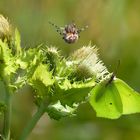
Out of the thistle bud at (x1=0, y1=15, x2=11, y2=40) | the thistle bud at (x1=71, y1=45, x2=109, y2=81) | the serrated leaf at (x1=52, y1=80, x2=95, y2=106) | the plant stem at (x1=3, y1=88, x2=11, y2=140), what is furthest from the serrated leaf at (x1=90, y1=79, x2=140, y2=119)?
the thistle bud at (x1=0, y1=15, x2=11, y2=40)

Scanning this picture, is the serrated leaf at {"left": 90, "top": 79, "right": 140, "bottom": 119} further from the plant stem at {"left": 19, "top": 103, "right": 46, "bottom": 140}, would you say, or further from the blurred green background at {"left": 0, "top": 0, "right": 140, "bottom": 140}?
the blurred green background at {"left": 0, "top": 0, "right": 140, "bottom": 140}

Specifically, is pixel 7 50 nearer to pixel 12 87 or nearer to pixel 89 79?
pixel 12 87

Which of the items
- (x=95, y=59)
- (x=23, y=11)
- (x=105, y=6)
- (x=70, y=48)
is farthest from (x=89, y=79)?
(x=105, y=6)

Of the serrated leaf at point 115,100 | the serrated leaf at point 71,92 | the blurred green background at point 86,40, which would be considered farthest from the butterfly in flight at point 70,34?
the blurred green background at point 86,40

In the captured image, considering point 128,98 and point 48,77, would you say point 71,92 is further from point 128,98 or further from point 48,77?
point 128,98

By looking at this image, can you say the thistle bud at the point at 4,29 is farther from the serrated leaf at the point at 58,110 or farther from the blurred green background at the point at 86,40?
the blurred green background at the point at 86,40

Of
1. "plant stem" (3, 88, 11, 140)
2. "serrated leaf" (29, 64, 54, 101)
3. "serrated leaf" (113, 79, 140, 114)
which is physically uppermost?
"serrated leaf" (113, 79, 140, 114)
